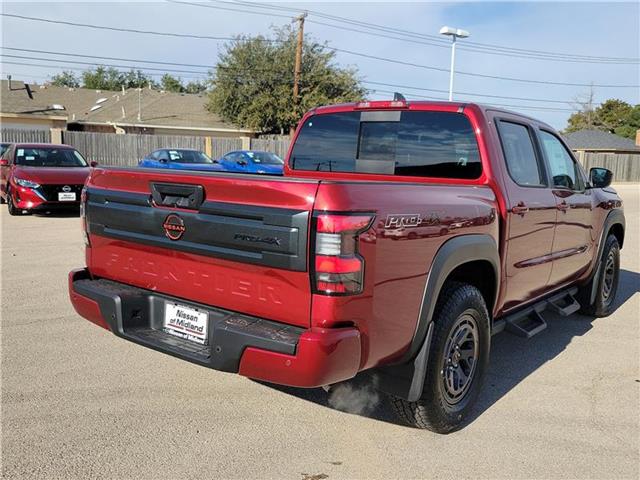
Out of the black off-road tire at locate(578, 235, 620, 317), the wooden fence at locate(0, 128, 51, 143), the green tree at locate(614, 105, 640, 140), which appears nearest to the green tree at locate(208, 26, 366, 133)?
the wooden fence at locate(0, 128, 51, 143)

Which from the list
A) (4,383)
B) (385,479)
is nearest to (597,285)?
(385,479)

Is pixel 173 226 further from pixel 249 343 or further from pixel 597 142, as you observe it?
pixel 597 142

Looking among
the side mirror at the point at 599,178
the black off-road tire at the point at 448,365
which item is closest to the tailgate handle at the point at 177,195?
the black off-road tire at the point at 448,365

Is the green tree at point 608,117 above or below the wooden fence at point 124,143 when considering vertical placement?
above

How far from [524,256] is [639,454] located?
57.5 inches

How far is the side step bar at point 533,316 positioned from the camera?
4223 millimetres

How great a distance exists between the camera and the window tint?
4.00 metres

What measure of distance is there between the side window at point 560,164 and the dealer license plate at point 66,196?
32.9 ft

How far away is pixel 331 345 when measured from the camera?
2.57 meters

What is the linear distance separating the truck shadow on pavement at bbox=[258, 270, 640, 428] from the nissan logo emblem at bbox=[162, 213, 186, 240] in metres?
1.30

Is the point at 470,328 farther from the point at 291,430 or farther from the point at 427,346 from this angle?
the point at 291,430

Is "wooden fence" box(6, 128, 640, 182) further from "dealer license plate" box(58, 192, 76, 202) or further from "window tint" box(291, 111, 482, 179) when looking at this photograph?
"window tint" box(291, 111, 482, 179)

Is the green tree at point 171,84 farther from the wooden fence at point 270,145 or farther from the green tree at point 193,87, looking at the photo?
the wooden fence at point 270,145

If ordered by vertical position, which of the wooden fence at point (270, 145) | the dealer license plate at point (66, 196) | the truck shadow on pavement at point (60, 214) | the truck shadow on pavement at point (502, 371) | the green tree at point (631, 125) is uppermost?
the green tree at point (631, 125)
